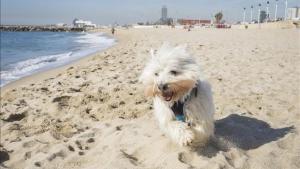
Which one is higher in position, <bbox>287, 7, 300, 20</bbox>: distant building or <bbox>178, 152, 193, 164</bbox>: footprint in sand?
<bbox>287, 7, 300, 20</bbox>: distant building

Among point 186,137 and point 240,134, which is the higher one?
point 186,137

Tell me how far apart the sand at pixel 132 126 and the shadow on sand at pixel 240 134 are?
0.01m

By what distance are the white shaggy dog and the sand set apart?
25cm

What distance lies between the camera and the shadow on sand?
439 centimetres

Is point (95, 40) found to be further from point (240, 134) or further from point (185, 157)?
point (185, 157)

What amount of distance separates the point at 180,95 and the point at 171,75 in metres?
0.25

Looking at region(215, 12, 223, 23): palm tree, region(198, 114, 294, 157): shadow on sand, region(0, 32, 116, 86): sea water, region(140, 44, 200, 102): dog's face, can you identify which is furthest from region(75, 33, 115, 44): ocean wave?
region(215, 12, 223, 23): palm tree

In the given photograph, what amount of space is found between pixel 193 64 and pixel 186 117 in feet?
1.93

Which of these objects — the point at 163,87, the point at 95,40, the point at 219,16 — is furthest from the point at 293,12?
the point at 163,87

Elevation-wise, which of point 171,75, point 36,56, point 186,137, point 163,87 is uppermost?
point 171,75

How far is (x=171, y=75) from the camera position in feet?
12.8

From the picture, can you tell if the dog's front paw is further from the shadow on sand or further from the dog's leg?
the shadow on sand

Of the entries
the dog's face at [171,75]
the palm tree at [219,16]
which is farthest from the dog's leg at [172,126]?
the palm tree at [219,16]

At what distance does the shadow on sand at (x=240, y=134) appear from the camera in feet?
14.4
